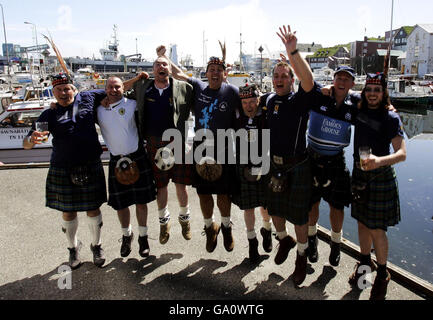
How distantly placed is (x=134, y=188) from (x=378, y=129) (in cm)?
242

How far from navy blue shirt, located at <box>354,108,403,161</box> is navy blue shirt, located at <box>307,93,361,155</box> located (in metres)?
0.17

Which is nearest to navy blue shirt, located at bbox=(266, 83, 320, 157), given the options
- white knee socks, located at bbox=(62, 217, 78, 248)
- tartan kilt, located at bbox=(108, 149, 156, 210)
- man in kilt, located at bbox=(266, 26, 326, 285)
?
man in kilt, located at bbox=(266, 26, 326, 285)

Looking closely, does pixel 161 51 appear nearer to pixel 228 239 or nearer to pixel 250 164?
pixel 250 164

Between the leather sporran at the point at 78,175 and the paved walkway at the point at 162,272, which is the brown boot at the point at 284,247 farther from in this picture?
the leather sporran at the point at 78,175

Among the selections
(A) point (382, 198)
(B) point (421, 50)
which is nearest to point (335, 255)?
(A) point (382, 198)

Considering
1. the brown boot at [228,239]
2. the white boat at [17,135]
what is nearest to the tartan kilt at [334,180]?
the brown boot at [228,239]

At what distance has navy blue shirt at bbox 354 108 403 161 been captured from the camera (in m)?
2.64

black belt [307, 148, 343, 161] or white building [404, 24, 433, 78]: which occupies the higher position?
white building [404, 24, 433, 78]

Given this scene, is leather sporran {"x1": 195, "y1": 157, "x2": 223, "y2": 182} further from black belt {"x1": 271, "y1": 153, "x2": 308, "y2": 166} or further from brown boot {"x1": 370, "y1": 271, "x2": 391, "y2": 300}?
brown boot {"x1": 370, "y1": 271, "x2": 391, "y2": 300}

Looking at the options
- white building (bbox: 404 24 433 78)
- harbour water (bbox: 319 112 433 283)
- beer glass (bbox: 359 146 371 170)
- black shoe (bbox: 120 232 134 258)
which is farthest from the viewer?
white building (bbox: 404 24 433 78)

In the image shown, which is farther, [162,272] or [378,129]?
[162,272]

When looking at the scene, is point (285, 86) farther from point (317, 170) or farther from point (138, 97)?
point (138, 97)

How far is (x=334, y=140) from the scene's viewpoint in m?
3.02
